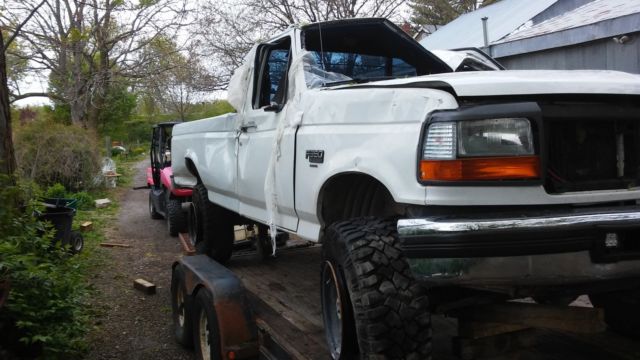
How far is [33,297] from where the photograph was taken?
13.4ft

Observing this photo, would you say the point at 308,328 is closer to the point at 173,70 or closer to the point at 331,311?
the point at 331,311

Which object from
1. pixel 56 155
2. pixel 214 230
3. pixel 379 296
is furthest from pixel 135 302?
pixel 56 155

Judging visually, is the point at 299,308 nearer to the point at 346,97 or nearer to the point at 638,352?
the point at 346,97

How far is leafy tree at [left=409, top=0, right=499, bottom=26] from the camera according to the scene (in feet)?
119

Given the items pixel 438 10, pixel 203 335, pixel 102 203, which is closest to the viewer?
pixel 203 335

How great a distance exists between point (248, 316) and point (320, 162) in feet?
3.71

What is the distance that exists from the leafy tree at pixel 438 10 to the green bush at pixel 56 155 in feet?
85.8

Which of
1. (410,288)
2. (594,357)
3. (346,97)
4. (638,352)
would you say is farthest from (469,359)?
(346,97)

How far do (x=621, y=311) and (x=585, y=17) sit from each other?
21.4ft

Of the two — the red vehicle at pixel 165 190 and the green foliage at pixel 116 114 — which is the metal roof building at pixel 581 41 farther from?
the green foliage at pixel 116 114

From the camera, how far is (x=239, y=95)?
4633 mm

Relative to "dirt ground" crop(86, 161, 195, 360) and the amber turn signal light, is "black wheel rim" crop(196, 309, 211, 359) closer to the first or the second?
"dirt ground" crop(86, 161, 195, 360)

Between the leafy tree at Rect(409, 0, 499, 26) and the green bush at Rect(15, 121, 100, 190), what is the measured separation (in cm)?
2614

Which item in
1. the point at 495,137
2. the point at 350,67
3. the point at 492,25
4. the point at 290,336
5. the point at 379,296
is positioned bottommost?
the point at 290,336
